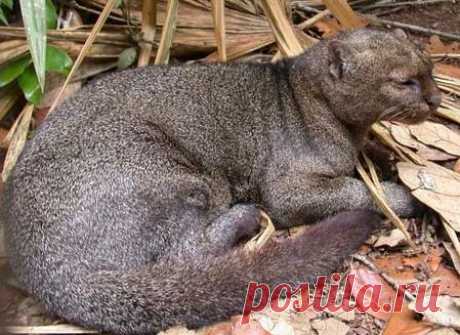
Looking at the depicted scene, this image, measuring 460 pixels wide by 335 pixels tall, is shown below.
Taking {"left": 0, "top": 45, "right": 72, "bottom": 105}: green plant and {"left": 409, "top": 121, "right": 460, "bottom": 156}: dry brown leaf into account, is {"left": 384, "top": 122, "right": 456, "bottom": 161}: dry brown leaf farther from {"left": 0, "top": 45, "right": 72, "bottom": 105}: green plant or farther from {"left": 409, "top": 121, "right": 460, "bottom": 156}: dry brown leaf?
{"left": 0, "top": 45, "right": 72, "bottom": 105}: green plant

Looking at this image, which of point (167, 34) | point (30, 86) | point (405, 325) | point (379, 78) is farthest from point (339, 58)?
point (30, 86)

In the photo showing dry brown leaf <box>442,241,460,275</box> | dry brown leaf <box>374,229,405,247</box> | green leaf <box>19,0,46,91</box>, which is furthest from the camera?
dry brown leaf <box>374,229,405,247</box>

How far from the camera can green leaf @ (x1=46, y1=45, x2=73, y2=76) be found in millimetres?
5164

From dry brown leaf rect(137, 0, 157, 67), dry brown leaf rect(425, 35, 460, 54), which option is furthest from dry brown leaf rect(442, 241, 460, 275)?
dry brown leaf rect(137, 0, 157, 67)

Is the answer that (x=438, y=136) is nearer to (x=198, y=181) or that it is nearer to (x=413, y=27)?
(x=413, y=27)

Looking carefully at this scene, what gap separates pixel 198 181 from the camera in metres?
4.54

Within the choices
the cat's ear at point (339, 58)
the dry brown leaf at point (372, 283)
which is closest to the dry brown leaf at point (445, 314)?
the dry brown leaf at point (372, 283)

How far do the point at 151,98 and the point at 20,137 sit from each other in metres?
1.03

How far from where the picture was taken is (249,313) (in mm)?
4047

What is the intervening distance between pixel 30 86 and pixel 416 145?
8.51ft

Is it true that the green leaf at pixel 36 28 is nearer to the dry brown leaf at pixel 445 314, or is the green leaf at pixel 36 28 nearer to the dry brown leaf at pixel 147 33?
the dry brown leaf at pixel 147 33

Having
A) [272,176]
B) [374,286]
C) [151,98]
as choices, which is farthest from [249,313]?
[151,98]

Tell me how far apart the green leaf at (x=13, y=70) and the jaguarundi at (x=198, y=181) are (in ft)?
2.27

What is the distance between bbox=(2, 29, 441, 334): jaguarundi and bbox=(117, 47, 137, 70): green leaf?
0.66 m
